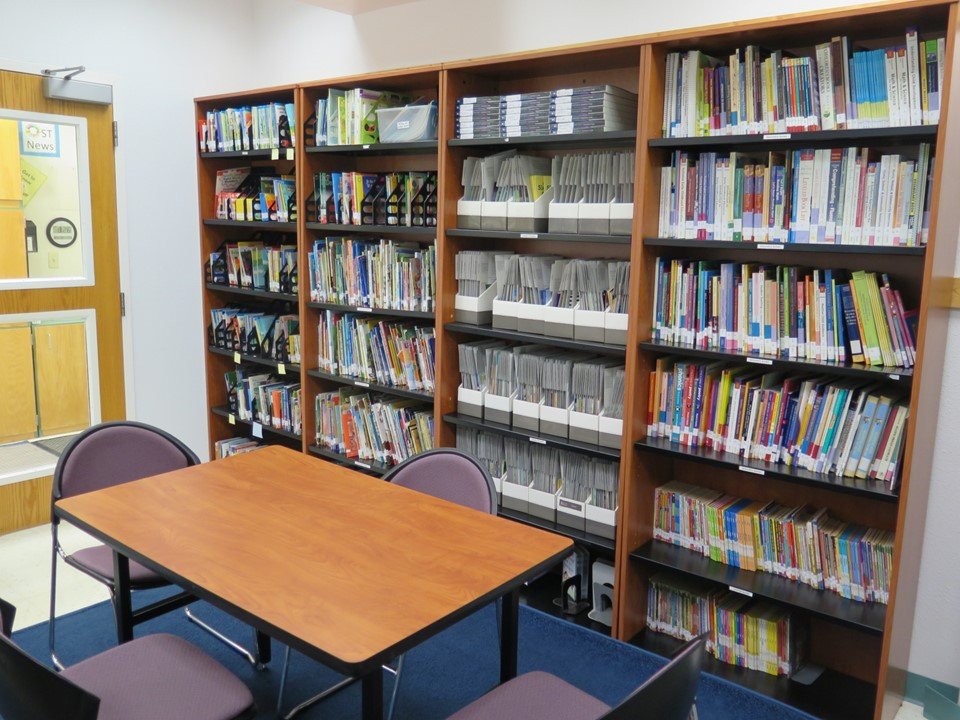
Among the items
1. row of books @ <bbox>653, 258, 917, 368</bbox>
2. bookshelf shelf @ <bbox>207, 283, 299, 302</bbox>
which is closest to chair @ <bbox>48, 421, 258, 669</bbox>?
bookshelf shelf @ <bbox>207, 283, 299, 302</bbox>

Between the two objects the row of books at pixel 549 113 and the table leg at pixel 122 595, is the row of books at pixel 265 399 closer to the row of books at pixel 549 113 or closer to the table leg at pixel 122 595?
the row of books at pixel 549 113

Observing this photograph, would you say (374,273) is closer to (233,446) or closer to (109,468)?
(109,468)

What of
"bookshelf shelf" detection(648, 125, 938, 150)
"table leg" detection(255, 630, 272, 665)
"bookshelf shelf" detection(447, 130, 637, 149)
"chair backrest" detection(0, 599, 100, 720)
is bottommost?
"table leg" detection(255, 630, 272, 665)

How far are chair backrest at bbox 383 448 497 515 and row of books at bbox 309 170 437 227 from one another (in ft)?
4.08

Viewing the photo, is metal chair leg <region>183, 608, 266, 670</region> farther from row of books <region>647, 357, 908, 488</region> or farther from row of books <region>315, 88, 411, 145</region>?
row of books <region>315, 88, 411, 145</region>

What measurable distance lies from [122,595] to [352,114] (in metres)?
2.36

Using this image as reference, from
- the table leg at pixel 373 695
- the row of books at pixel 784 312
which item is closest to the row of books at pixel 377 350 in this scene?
the row of books at pixel 784 312

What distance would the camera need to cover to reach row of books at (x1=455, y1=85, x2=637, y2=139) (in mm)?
2945

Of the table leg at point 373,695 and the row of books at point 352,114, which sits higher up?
the row of books at point 352,114

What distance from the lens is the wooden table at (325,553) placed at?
167cm

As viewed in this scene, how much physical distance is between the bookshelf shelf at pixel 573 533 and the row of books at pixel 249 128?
215 centimetres

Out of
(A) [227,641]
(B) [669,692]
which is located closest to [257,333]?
(A) [227,641]

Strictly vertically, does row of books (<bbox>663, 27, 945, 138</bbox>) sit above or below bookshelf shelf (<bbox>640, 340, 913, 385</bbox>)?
above

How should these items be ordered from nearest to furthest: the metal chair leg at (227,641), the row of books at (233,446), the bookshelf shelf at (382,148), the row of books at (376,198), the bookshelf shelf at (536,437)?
the metal chair leg at (227,641) < the bookshelf shelf at (536,437) < the bookshelf shelf at (382,148) < the row of books at (376,198) < the row of books at (233,446)
